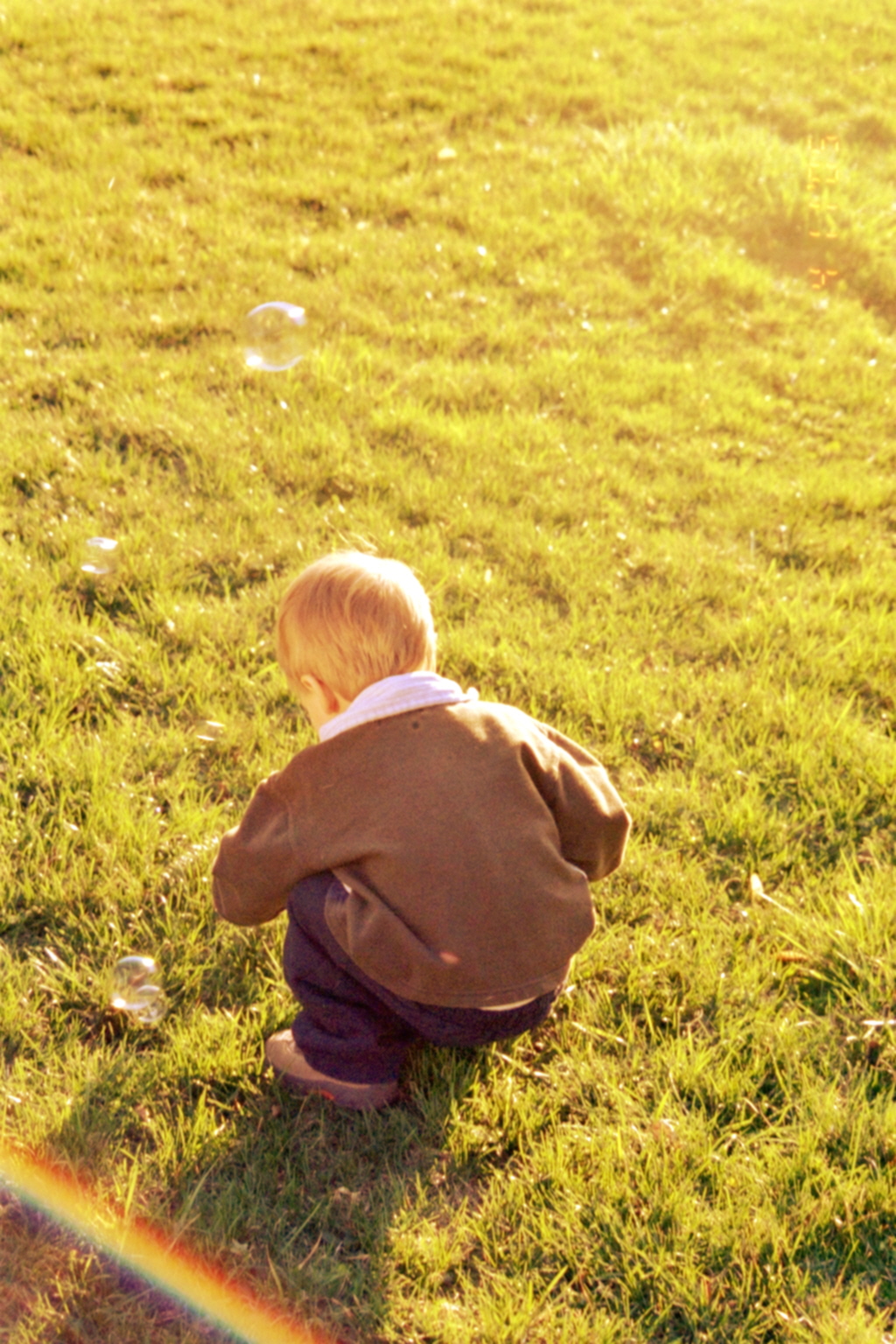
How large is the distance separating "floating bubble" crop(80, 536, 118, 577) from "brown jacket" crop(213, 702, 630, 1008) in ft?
7.36

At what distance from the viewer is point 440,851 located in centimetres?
234

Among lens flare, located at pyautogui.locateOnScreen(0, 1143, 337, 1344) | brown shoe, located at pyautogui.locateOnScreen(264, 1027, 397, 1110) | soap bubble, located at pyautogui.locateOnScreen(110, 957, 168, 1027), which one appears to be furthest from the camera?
soap bubble, located at pyautogui.locateOnScreen(110, 957, 168, 1027)

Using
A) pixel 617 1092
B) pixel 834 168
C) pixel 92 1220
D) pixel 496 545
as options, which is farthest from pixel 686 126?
pixel 92 1220

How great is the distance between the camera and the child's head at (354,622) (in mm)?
2436

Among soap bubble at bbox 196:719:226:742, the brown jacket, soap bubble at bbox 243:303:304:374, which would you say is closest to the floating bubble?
soap bubble at bbox 196:719:226:742

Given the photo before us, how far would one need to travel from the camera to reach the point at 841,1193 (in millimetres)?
2555

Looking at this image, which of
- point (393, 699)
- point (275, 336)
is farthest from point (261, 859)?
point (275, 336)

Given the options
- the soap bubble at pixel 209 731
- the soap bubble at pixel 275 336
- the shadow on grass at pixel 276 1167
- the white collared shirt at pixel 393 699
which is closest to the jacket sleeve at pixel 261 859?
the white collared shirt at pixel 393 699

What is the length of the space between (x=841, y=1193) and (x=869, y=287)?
274 inches

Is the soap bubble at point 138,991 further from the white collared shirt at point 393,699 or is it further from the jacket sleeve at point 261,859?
the white collared shirt at point 393,699

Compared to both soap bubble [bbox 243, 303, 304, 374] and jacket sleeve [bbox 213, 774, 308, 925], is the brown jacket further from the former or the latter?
soap bubble [bbox 243, 303, 304, 374]

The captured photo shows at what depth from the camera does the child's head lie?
244cm

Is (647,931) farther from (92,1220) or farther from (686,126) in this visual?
(686,126)

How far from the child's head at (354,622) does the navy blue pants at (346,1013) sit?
0.46 m
